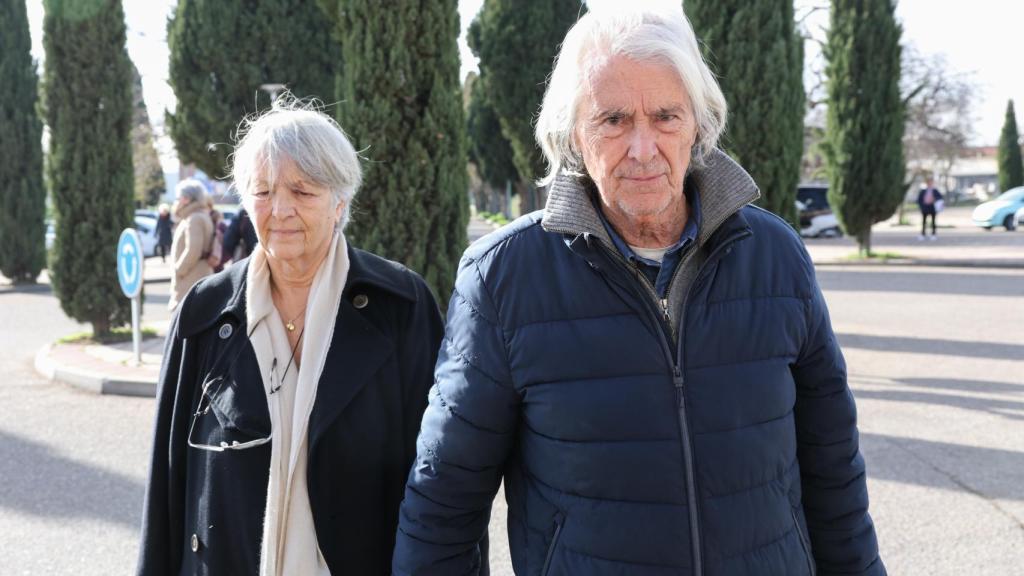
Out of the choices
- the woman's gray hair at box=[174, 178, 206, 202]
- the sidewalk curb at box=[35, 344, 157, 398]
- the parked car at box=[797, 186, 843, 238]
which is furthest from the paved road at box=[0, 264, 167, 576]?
the parked car at box=[797, 186, 843, 238]

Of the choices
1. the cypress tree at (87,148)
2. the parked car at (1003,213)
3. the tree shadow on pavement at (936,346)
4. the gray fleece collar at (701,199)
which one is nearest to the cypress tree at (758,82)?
the tree shadow on pavement at (936,346)

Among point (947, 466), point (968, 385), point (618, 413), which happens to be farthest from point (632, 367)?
point (968, 385)

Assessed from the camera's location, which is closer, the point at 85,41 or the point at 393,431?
the point at 393,431

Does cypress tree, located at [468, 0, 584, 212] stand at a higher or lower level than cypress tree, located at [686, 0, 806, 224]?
higher

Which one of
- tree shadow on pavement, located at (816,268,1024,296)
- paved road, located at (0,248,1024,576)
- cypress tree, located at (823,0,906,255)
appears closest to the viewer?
paved road, located at (0,248,1024,576)

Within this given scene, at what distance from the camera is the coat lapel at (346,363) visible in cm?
230

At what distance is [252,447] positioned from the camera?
7.59 feet

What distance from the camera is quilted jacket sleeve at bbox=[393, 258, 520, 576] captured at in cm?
183

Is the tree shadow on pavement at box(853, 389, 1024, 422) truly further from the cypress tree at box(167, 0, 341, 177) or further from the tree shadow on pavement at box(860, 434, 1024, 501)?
the cypress tree at box(167, 0, 341, 177)

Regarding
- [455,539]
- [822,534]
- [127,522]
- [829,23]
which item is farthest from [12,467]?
[829,23]

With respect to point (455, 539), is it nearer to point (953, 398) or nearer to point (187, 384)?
point (187, 384)

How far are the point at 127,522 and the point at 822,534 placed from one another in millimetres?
4259

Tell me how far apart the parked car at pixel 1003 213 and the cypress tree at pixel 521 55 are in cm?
1829

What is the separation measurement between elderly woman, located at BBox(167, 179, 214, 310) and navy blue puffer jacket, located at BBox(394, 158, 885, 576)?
23.4ft
